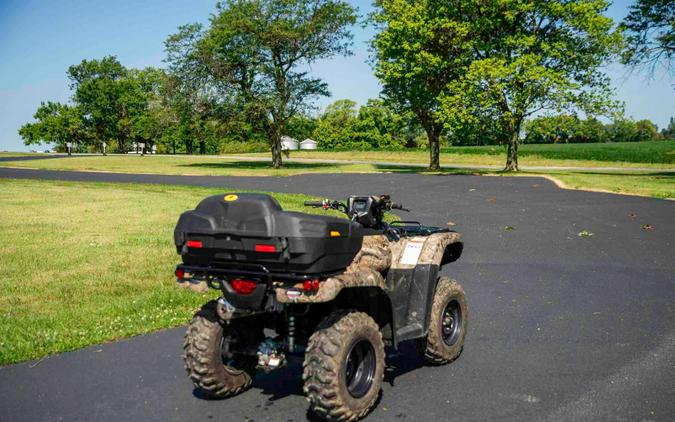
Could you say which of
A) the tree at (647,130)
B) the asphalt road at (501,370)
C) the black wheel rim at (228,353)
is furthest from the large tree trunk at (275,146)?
the tree at (647,130)

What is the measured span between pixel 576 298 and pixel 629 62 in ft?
107

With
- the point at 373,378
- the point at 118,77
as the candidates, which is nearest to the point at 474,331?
the point at 373,378

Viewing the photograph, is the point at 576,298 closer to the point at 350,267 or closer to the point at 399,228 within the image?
the point at 399,228

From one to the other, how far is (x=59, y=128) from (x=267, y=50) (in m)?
70.2

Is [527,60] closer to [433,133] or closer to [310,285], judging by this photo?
[433,133]

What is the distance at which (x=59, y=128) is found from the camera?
104m

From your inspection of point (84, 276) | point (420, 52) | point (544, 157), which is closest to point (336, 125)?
point (544, 157)

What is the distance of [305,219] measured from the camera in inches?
153

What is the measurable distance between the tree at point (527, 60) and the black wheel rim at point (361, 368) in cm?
3232

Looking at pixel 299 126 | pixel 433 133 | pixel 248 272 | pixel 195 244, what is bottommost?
pixel 248 272

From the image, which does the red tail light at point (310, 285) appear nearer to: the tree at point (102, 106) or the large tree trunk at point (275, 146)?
the large tree trunk at point (275, 146)

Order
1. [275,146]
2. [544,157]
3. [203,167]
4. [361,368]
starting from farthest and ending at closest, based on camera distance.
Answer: [544,157], [275,146], [203,167], [361,368]

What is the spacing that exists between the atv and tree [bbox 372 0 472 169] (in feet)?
111

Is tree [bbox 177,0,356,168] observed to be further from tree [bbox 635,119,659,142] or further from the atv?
tree [bbox 635,119,659,142]
